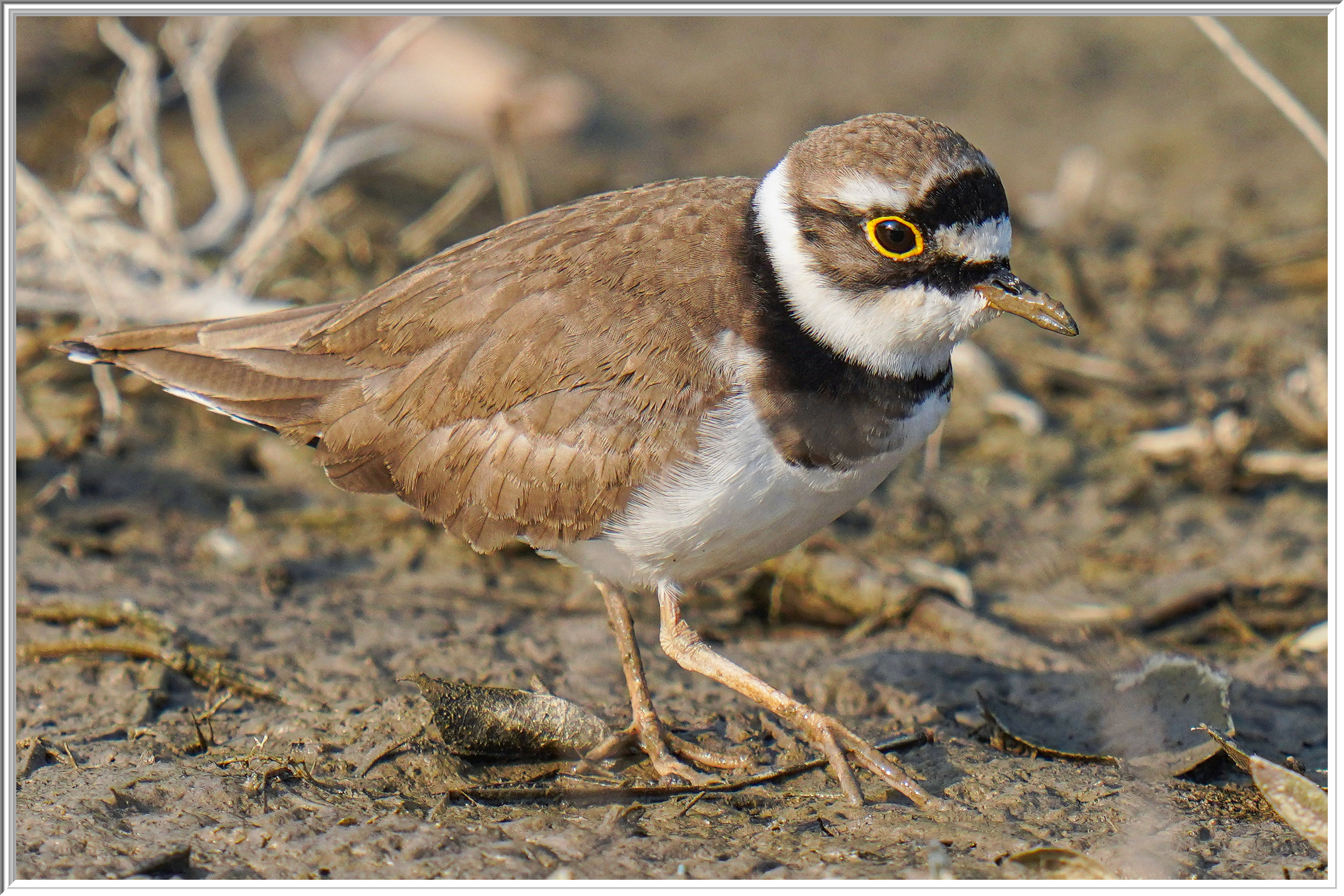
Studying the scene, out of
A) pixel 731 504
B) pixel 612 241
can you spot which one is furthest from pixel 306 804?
pixel 612 241

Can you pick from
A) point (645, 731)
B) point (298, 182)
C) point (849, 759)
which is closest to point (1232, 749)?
point (849, 759)

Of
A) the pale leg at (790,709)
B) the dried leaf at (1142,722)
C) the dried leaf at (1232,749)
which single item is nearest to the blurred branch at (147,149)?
the pale leg at (790,709)

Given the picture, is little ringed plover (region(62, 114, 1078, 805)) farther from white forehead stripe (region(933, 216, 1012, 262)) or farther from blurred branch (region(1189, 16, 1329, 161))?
blurred branch (region(1189, 16, 1329, 161))

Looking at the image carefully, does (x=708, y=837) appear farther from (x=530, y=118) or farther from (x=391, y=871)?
(x=530, y=118)

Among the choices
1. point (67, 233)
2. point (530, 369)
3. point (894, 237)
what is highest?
point (894, 237)

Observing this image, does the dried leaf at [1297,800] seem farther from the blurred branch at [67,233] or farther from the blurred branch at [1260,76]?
the blurred branch at [67,233]

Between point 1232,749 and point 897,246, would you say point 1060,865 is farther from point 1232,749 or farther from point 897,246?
point 897,246
